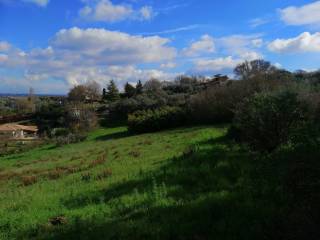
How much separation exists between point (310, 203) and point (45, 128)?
224 feet

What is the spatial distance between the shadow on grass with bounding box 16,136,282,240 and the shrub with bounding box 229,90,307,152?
7.07 ft

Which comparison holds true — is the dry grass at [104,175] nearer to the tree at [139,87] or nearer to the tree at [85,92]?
the tree at [139,87]

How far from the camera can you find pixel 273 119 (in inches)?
507

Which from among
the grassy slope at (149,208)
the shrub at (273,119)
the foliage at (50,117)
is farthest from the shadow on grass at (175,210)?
the foliage at (50,117)

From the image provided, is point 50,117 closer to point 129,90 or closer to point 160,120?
point 129,90

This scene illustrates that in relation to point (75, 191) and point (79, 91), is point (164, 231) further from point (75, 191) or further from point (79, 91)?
point (79, 91)

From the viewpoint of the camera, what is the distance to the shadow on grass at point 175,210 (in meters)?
6.34

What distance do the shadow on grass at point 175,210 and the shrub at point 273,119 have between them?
2154 mm

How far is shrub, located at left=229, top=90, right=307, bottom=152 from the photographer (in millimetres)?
12841

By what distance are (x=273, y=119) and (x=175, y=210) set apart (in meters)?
6.58

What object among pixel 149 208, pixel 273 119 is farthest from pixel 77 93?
pixel 149 208

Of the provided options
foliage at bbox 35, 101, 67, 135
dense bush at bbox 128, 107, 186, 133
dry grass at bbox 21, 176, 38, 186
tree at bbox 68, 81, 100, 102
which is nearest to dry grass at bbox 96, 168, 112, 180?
dry grass at bbox 21, 176, 38, 186

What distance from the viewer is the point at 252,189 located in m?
8.34

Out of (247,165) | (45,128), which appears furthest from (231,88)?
(45,128)
